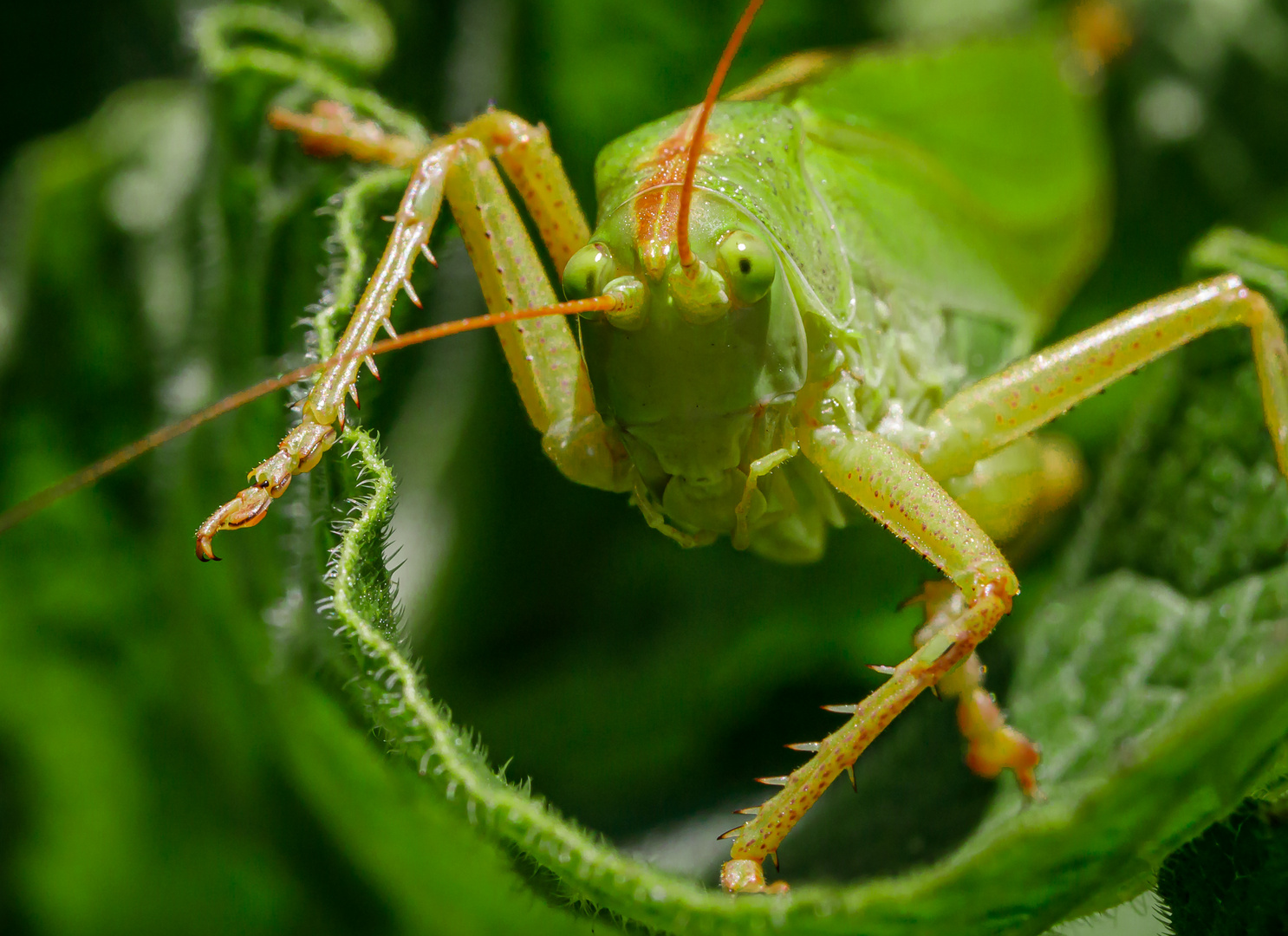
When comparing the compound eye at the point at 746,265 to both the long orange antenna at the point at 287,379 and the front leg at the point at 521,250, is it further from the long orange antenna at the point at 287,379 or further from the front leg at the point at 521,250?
the front leg at the point at 521,250

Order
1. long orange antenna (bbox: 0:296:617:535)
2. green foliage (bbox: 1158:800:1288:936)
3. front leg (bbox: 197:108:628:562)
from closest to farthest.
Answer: green foliage (bbox: 1158:800:1288:936) < long orange antenna (bbox: 0:296:617:535) < front leg (bbox: 197:108:628:562)

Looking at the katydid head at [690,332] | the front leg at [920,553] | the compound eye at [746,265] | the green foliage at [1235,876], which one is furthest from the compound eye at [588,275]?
the green foliage at [1235,876]

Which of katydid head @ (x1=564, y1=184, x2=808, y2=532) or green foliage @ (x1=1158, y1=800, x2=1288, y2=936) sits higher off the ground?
katydid head @ (x1=564, y1=184, x2=808, y2=532)

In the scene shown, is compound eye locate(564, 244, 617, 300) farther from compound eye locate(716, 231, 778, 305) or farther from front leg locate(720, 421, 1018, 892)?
front leg locate(720, 421, 1018, 892)

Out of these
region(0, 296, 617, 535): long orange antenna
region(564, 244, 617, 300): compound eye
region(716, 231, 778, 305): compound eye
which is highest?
region(716, 231, 778, 305): compound eye

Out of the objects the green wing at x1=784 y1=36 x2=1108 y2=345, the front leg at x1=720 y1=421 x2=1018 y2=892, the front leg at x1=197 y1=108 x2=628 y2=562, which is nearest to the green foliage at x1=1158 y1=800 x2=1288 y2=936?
the front leg at x1=720 y1=421 x2=1018 y2=892

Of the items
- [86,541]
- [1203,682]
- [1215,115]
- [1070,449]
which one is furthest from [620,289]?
[1215,115]

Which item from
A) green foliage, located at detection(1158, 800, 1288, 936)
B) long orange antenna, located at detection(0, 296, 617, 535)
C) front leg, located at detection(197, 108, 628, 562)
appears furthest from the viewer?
front leg, located at detection(197, 108, 628, 562)
